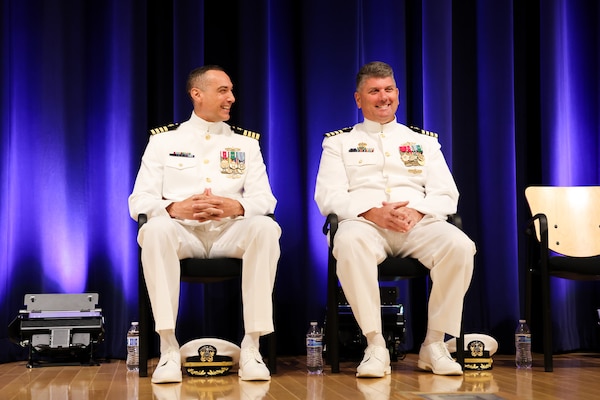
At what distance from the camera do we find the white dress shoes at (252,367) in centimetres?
339

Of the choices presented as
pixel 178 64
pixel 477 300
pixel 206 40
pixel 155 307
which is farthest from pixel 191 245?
pixel 477 300

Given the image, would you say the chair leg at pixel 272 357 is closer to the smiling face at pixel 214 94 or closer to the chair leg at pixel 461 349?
the chair leg at pixel 461 349

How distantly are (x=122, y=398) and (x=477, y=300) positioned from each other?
2481 millimetres

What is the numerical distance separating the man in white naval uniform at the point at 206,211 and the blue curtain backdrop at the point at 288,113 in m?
0.48

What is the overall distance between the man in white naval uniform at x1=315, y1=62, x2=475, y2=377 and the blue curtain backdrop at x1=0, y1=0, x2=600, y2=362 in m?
0.56

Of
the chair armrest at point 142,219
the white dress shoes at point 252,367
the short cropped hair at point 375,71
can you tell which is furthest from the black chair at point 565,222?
the chair armrest at point 142,219

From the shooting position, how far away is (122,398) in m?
2.91

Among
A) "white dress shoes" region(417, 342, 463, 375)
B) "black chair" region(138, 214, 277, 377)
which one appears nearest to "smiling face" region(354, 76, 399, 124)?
"black chair" region(138, 214, 277, 377)

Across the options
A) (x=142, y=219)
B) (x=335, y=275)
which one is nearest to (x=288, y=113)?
(x=335, y=275)

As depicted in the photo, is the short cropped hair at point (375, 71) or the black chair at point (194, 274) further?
the short cropped hair at point (375, 71)

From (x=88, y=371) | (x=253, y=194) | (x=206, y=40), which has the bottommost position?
(x=88, y=371)

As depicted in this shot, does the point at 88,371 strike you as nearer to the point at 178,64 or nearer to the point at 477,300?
the point at 178,64

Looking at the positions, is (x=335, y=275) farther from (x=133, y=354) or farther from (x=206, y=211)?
(x=133, y=354)

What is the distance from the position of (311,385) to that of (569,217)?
5.95 feet
